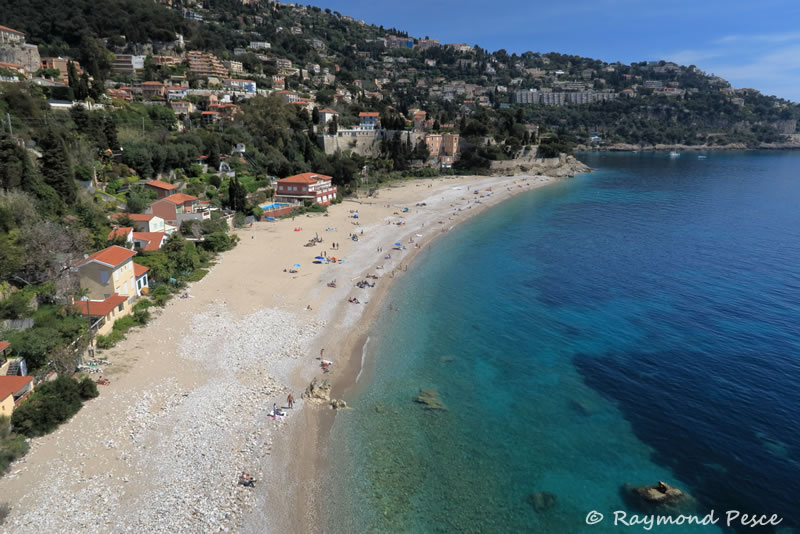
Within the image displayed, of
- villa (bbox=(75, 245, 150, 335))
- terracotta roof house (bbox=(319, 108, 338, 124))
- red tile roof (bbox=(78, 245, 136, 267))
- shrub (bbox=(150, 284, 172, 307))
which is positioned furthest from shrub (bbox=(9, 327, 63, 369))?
terracotta roof house (bbox=(319, 108, 338, 124))

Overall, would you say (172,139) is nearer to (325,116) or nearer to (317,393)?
(325,116)

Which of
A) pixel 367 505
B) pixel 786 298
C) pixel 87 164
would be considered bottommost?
pixel 367 505

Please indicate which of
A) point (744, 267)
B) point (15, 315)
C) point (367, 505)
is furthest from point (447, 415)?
point (744, 267)

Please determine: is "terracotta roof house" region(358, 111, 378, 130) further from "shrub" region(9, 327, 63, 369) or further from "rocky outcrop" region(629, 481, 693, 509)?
"rocky outcrop" region(629, 481, 693, 509)

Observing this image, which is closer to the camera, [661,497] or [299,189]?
[661,497]

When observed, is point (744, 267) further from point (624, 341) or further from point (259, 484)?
point (259, 484)

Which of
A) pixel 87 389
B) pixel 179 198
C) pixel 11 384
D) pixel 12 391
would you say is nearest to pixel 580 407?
pixel 87 389

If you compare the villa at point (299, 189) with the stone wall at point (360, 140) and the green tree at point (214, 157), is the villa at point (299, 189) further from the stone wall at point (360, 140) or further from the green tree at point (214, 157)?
the stone wall at point (360, 140)
